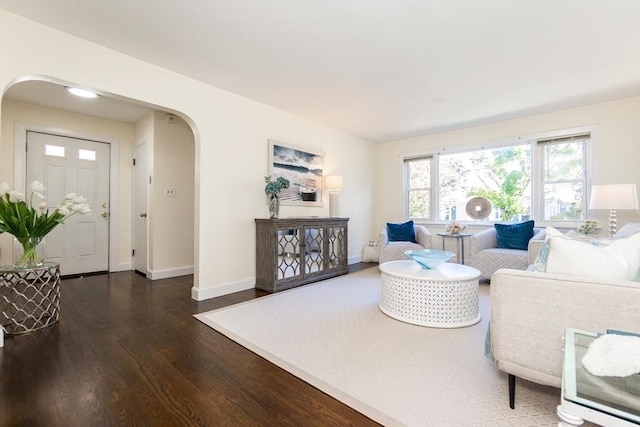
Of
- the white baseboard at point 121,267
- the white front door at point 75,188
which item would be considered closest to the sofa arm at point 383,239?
the white baseboard at point 121,267

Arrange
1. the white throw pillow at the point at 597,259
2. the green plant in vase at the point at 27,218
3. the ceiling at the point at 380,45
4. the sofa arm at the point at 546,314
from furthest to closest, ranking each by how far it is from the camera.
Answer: the green plant in vase at the point at 27,218, the ceiling at the point at 380,45, the white throw pillow at the point at 597,259, the sofa arm at the point at 546,314

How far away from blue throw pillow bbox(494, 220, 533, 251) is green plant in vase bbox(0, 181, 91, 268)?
469 centimetres

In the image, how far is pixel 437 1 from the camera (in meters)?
1.87

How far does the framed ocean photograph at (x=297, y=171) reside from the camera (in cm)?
385

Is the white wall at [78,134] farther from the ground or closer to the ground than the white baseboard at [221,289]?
farther from the ground

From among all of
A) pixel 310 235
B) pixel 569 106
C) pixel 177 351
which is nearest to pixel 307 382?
pixel 177 351

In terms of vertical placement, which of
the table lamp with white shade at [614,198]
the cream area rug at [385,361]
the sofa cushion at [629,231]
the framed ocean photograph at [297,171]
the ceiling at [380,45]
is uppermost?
the ceiling at [380,45]

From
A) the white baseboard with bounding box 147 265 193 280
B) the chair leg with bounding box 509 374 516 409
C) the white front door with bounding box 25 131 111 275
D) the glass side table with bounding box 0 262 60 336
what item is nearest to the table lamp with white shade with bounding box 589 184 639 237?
the chair leg with bounding box 509 374 516 409

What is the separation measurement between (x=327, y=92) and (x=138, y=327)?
2.98 m

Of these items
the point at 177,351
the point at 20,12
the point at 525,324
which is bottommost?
the point at 177,351

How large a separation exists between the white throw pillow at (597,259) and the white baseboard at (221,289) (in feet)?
9.58

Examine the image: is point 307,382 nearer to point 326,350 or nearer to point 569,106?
point 326,350

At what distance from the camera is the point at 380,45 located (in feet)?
7.75

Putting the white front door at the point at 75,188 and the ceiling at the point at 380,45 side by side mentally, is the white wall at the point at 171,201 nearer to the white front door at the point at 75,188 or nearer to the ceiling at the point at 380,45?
the white front door at the point at 75,188
